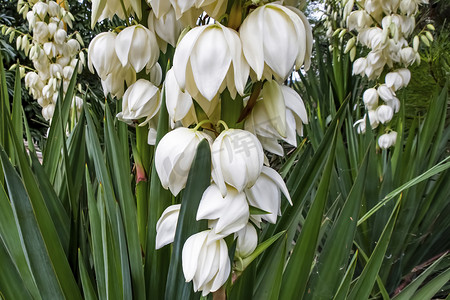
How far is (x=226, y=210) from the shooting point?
35 centimetres

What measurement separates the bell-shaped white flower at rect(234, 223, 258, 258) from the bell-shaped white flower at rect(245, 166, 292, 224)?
0.02 metres

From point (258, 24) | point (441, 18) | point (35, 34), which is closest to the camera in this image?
point (258, 24)

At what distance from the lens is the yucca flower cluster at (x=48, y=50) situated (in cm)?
146

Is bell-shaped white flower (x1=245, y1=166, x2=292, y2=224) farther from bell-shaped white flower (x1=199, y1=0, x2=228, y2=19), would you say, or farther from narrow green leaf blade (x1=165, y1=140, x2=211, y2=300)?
bell-shaped white flower (x1=199, y1=0, x2=228, y2=19)

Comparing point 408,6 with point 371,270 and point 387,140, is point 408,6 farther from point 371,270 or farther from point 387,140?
point 371,270

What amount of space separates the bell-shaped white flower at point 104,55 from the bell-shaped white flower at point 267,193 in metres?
0.23

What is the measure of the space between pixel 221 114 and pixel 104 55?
0.61ft

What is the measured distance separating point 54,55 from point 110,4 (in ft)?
3.76

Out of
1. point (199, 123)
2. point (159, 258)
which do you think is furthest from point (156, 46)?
point (159, 258)

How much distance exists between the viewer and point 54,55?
1505mm

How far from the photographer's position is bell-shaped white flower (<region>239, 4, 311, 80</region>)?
13.3 inches

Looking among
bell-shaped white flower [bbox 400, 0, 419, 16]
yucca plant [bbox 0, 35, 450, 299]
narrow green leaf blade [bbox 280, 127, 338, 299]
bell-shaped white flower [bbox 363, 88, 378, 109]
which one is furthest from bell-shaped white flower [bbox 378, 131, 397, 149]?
narrow green leaf blade [bbox 280, 127, 338, 299]

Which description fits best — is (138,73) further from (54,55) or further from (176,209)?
(54,55)

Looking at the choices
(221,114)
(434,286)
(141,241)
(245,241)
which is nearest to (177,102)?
(221,114)
